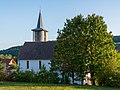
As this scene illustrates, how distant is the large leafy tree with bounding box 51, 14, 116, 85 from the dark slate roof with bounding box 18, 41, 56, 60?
2055 cm

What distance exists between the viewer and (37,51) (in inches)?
2343

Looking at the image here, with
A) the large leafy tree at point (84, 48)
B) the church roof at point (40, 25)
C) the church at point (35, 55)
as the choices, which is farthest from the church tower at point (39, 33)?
the large leafy tree at point (84, 48)

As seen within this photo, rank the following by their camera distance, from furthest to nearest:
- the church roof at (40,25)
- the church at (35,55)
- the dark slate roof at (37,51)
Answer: the church roof at (40,25) → the dark slate roof at (37,51) → the church at (35,55)

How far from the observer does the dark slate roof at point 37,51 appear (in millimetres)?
58094

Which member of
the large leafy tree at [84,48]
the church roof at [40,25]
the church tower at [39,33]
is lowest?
the large leafy tree at [84,48]

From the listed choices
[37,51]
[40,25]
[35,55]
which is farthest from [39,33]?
[35,55]

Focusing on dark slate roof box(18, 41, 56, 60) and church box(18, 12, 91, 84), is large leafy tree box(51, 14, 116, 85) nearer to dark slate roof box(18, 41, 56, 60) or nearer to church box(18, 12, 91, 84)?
church box(18, 12, 91, 84)

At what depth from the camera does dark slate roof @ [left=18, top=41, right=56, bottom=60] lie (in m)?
58.1

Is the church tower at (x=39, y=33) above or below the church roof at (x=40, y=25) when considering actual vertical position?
below

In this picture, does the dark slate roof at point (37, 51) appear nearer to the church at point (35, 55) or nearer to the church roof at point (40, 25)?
the church at point (35, 55)

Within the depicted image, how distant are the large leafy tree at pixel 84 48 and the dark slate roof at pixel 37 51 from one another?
20550mm

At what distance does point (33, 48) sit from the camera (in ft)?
199

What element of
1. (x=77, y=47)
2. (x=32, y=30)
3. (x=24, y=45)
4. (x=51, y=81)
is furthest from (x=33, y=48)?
(x=77, y=47)

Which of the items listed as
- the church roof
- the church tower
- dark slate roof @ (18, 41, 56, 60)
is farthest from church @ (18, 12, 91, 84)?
the church roof
